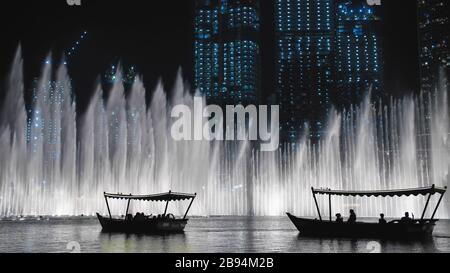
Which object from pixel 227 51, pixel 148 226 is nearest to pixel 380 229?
pixel 148 226

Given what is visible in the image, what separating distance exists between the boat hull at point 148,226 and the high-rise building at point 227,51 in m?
117

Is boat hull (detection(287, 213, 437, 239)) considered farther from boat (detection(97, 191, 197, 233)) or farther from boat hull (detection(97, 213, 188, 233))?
boat hull (detection(97, 213, 188, 233))

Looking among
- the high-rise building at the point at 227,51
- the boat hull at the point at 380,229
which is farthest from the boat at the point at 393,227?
the high-rise building at the point at 227,51

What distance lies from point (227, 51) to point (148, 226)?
127m

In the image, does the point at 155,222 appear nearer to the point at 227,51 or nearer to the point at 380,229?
the point at 380,229

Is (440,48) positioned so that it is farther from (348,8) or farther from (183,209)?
(183,209)

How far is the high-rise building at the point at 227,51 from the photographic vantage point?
499 feet

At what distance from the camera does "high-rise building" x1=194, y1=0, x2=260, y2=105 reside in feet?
499

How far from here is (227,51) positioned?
511 ft

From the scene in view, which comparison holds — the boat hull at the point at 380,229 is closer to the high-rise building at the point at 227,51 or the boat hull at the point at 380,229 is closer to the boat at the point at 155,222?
the boat at the point at 155,222
